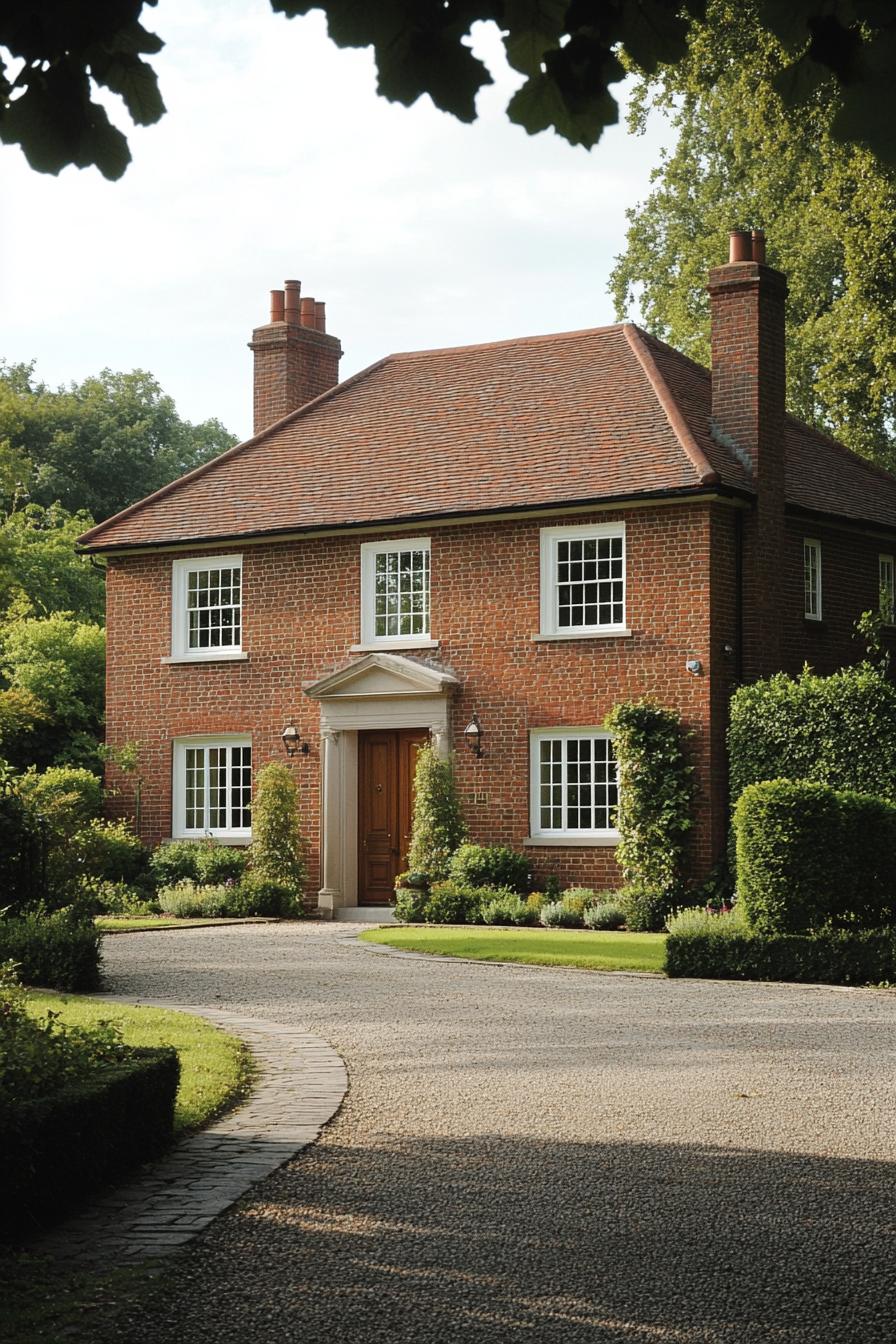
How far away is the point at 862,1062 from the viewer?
35.1ft

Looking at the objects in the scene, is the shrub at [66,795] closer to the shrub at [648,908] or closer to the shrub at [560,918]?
the shrub at [560,918]

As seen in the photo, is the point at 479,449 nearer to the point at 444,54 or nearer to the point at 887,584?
the point at 887,584

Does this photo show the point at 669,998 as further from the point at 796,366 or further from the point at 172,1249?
the point at 796,366

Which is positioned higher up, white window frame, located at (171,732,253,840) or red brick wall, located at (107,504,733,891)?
red brick wall, located at (107,504,733,891)

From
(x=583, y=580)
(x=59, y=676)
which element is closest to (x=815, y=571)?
(x=583, y=580)

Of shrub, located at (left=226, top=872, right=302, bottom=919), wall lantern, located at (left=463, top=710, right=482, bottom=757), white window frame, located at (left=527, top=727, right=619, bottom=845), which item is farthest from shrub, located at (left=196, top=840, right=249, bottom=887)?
white window frame, located at (left=527, top=727, right=619, bottom=845)

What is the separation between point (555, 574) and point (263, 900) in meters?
6.04

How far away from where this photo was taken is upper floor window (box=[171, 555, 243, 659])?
26.5 m

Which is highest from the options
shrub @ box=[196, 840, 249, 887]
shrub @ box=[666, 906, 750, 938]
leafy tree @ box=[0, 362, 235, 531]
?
leafy tree @ box=[0, 362, 235, 531]

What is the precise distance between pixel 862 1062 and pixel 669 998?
3.60 meters

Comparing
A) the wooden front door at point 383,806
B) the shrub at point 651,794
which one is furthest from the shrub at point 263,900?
the shrub at point 651,794

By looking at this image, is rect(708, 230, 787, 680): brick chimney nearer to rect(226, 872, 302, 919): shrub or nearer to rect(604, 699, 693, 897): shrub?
rect(604, 699, 693, 897): shrub

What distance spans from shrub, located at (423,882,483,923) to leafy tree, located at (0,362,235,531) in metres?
30.1

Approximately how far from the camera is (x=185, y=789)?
26719 mm
